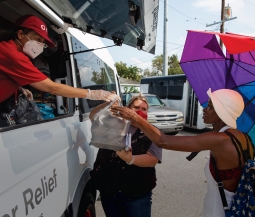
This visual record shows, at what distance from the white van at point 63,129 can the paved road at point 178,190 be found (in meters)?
1.65

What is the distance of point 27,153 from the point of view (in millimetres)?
1293

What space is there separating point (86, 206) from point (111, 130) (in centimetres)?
97

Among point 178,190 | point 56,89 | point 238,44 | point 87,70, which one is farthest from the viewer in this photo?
point 178,190

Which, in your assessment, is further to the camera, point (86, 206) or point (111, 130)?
point (86, 206)

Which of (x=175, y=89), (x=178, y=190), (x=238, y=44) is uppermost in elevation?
(x=238, y=44)

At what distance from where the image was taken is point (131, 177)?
2.07 meters

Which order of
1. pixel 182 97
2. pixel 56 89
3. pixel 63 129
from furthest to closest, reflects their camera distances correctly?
pixel 182 97 < pixel 63 129 < pixel 56 89

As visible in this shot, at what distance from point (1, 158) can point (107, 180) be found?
116 centimetres

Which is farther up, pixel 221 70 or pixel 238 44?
pixel 238 44

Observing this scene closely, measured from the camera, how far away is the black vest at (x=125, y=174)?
2064 millimetres

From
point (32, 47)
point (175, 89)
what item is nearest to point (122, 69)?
point (175, 89)

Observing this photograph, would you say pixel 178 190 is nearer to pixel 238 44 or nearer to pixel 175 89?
pixel 238 44

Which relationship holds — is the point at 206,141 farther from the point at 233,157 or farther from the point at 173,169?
the point at 173,169

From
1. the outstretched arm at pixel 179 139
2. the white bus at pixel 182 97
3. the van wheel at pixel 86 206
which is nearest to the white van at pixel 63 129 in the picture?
the van wheel at pixel 86 206
